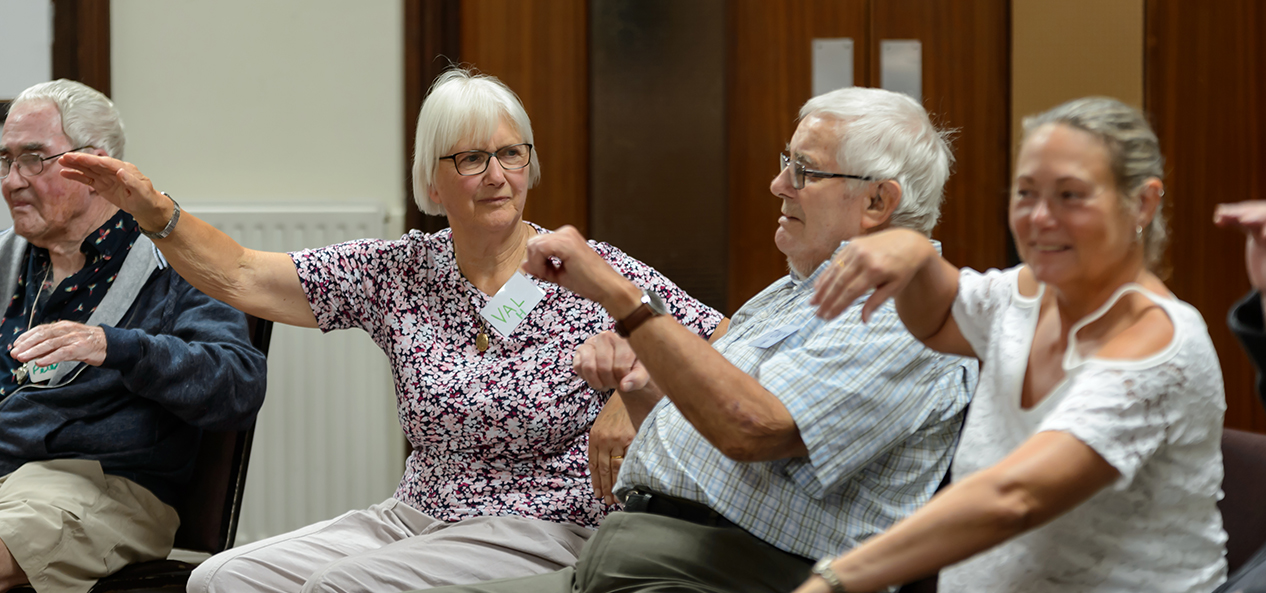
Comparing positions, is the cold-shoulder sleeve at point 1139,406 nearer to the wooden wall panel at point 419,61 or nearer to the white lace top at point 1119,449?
the white lace top at point 1119,449

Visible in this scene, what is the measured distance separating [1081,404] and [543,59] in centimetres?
225

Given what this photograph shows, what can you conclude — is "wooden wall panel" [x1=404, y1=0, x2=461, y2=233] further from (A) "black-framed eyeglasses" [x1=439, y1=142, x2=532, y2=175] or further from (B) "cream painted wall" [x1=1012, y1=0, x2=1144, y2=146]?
(B) "cream painted wall" [x1=1012, y1=0, x2=1144, y2=146]

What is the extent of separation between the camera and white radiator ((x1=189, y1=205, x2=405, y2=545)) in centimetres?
291

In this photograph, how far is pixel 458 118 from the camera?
1882 mm

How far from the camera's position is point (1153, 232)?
1104mm

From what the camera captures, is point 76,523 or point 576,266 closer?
point 576,266

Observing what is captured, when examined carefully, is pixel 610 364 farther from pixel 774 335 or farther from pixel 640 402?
pixel 774 335

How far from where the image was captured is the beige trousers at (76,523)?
5.72 feet

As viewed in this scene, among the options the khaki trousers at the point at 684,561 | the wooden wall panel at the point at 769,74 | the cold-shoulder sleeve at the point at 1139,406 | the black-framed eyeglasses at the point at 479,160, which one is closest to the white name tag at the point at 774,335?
the khaki trousers at the point at 684,561

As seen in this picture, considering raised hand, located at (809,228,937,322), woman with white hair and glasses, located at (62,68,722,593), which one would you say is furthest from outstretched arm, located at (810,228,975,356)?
woman with white hair and glasses, located at (62,68,722,593)

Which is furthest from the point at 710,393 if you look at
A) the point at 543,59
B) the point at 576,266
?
the point at 543,59

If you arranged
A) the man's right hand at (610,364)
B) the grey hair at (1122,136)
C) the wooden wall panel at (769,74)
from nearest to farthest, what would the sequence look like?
the grey hair at (1122,136), the man's right hand at (610,364), the wooden wall panel at (769,74)

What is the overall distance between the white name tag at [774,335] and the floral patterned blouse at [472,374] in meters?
0.30

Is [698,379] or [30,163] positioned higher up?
[30,163]
